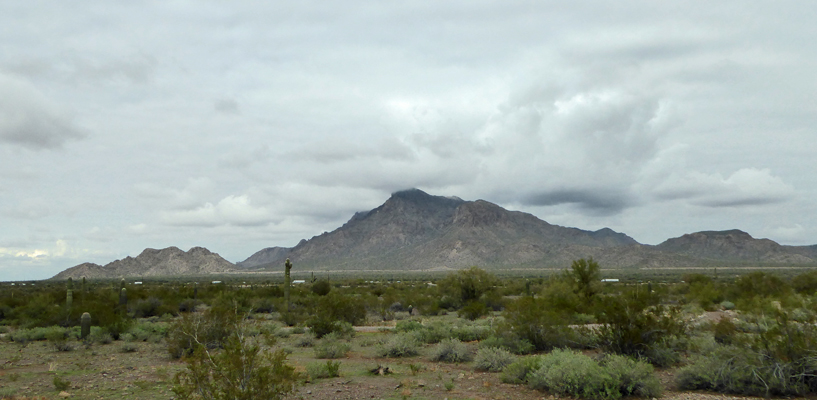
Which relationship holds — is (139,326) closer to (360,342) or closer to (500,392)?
(360,342)

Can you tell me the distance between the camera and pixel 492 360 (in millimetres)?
13914

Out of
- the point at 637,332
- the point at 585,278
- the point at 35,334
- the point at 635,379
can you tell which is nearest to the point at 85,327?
the point at 35,334

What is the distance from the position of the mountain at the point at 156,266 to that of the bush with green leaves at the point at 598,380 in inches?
7087

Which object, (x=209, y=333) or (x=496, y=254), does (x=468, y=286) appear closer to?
(x=209, y=333)

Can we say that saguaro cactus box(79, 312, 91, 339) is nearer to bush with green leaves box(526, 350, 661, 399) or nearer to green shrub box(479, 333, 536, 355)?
green shrub box(479, 333, 536, 355)

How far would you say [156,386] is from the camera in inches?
482

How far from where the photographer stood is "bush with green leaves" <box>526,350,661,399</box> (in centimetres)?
1072

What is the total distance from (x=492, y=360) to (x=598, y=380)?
363cm

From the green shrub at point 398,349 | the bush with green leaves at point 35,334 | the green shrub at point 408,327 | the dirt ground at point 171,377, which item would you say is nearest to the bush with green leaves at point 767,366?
the dirt ground at point 171,377

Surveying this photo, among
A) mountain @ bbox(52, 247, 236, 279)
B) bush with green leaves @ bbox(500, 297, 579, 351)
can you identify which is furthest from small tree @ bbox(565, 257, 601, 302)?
mountain @ bbox(52, 247, 236, 279)

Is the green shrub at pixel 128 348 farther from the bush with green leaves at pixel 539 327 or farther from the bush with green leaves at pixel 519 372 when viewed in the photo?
the bush with green leaves at pixel 519 372

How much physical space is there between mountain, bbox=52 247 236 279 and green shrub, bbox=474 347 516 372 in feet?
580

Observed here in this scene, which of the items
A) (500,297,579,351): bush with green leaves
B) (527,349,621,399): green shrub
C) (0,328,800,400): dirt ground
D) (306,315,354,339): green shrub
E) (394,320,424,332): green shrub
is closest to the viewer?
(527,349,621,399): green shrub

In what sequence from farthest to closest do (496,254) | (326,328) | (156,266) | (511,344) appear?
(156,266), (496,254), (326,328), (511,344)
